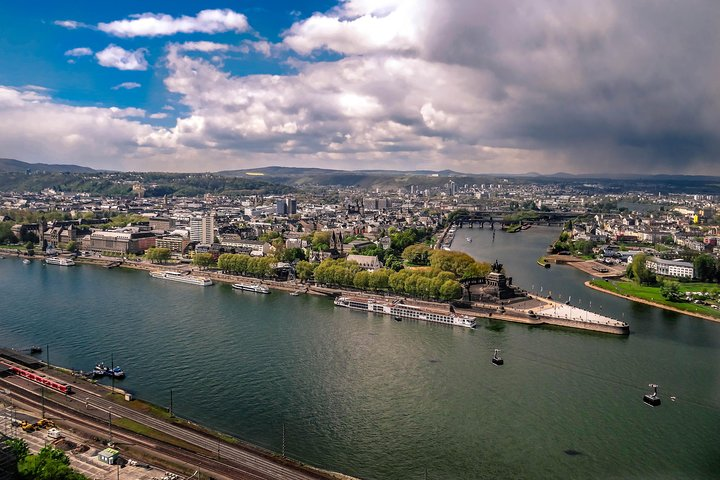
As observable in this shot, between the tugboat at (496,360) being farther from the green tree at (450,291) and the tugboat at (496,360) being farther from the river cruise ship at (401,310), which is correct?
the green tree at (450,291)

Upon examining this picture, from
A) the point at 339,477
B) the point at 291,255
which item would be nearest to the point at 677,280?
the point at 291,255

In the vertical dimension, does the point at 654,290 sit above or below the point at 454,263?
below

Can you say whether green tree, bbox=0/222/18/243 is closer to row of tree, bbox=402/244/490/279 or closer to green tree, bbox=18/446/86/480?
row of tree, bbox=402/244/490/279

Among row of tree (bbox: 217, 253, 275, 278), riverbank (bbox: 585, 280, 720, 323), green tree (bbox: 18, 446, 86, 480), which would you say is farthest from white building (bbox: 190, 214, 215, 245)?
green tree (bbox: 18, 446, 86, 480)

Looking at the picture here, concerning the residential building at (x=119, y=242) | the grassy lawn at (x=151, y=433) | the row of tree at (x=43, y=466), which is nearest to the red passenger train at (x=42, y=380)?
the grassy lawn at (x=151, y=433)

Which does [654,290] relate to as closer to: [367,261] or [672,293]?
[672,293]

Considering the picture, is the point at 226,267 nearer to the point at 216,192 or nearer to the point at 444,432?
the point at 444,432

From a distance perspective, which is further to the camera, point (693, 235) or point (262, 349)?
point (693, 235)

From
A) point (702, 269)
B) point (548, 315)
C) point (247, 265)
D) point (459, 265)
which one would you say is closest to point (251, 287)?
point (247, 265)
